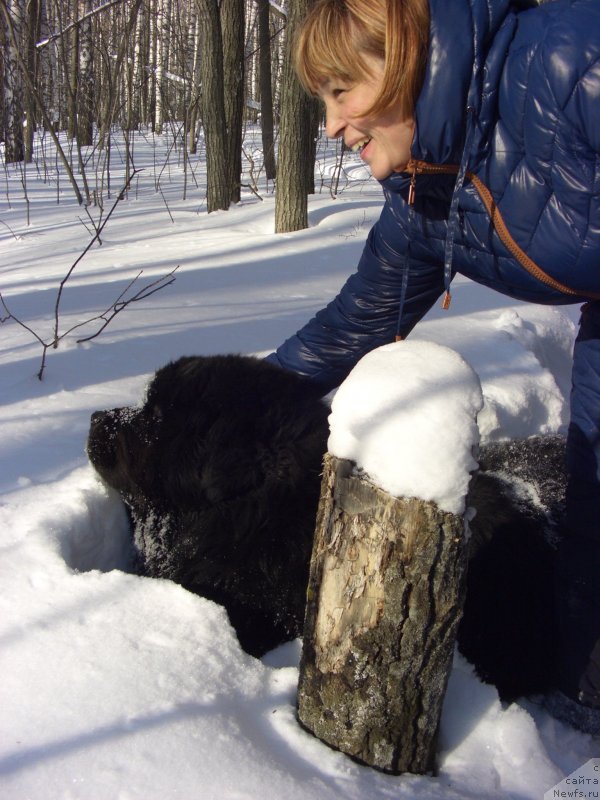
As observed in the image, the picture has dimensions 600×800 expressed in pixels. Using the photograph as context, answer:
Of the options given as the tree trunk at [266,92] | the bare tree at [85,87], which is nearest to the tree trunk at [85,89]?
the bare tree at [85,87]

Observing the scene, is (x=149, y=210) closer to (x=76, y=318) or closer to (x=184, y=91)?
(x=76, y=318)

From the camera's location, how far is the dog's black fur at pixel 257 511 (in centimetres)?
192

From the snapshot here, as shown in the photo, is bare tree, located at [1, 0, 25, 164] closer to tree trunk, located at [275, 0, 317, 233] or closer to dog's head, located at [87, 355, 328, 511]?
tree trunk, located at [275, 0, 317, 233]

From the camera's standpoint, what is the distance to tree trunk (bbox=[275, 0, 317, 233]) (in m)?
6.04

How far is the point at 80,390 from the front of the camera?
2.87 metres

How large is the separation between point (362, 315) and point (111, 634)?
4.33ft

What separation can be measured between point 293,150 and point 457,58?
5.07 m

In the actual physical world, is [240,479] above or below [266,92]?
below

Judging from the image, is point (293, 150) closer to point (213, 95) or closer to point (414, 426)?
point (213, 95)

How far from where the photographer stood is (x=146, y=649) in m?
1.53

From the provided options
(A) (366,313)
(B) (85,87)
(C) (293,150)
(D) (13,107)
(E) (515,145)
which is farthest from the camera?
(D) (13,107)

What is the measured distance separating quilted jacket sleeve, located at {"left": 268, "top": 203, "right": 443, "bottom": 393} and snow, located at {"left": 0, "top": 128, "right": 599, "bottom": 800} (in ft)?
0.97

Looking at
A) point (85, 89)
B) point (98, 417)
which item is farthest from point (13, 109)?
point (98, 417)

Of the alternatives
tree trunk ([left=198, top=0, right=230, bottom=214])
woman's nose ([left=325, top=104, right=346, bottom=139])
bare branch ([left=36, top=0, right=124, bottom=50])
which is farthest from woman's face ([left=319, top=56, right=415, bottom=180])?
bare branch ([left=36, top=0, right=124, bottom=50])
